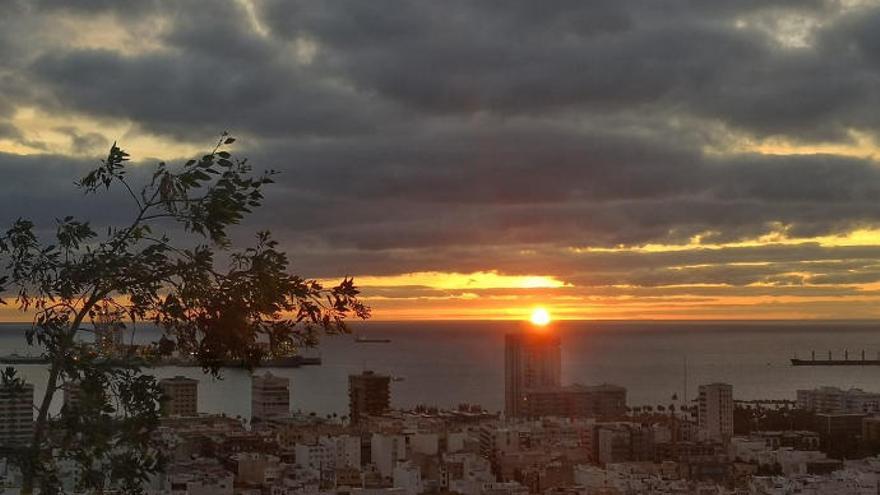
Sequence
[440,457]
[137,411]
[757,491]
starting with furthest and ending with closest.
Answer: [440,457], [757,491], [137,411]

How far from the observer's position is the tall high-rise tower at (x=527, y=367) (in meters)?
48.1

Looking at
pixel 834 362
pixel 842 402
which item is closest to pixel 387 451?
pixel 842 402

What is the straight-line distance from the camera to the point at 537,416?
41.0 metres

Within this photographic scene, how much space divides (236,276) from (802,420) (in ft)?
119

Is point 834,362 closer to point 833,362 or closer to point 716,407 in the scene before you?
point 833,362

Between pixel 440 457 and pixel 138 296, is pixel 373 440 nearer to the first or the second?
pixel 440 457

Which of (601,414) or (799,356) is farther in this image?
(799,356)

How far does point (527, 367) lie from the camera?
4916 centimetres

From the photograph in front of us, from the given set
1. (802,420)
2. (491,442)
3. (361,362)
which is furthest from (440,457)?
(361,362)

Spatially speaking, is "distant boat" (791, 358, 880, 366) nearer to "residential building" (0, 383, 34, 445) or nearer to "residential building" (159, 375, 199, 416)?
"residential building" (159, 375, 199, 416)

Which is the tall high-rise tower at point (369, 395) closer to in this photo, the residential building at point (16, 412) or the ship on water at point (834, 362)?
the residential building at point (16, 412)

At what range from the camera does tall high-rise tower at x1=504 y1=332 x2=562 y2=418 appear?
4806 centimetres

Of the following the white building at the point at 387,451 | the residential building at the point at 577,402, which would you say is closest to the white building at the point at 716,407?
the residential building at the point at 577,402

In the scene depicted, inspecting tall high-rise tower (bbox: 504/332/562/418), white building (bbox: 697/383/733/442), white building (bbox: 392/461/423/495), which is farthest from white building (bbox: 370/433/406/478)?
tall high-rise tower (bbox: 504/332/562/418)
